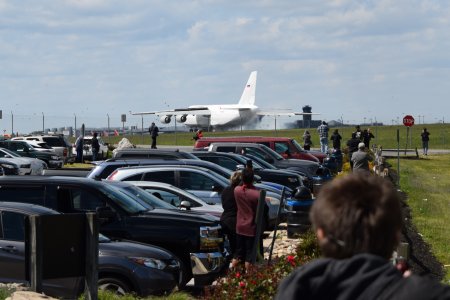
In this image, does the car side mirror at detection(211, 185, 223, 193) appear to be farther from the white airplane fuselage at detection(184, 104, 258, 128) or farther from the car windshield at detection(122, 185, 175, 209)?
the white airplane fuselage at detection(184, 104, 258, 128)

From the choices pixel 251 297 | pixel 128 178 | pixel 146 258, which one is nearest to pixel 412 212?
pixel 128 178

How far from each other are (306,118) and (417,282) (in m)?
129

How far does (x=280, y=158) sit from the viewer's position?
1251 inches

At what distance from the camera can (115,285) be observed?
11.1 m

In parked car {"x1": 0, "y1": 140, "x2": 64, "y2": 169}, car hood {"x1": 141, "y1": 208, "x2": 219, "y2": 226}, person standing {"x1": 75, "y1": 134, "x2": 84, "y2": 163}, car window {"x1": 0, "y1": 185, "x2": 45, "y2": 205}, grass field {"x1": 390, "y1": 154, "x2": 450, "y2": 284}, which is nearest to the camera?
car hood {"x1": 141, "y1": 208, "x2": 219, "y2": 226}

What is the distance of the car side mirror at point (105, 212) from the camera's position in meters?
12.7

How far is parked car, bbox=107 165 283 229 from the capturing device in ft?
60.8

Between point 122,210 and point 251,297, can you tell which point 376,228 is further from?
point 122,210

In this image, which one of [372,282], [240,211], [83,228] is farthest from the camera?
[240,211]

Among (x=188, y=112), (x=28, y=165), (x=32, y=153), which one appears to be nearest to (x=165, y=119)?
(x=188, y=112)

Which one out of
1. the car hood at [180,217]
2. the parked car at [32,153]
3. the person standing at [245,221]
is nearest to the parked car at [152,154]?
the car hood at [180,217]

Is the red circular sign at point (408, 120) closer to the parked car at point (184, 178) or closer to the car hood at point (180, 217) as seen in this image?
the parked car at point (184, 178)

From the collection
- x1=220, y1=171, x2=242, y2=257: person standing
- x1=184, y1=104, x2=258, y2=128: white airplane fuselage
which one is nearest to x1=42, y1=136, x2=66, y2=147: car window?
x1=220, y1=171, x2=242, y2=257: person standing

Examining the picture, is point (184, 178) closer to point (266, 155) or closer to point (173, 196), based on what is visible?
point (173, 196)
